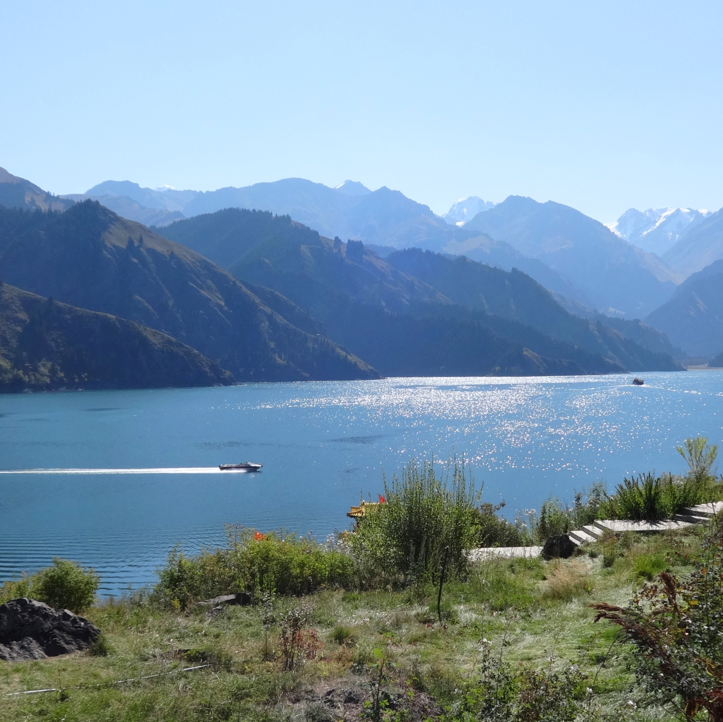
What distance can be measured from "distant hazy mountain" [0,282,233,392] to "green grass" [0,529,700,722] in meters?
174

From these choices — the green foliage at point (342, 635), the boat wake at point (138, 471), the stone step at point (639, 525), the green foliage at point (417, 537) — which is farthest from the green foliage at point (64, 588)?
the boat wake at point (138, 471)

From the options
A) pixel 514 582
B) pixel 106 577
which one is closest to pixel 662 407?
pixel 106 577

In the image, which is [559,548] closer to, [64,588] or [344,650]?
[344,650]

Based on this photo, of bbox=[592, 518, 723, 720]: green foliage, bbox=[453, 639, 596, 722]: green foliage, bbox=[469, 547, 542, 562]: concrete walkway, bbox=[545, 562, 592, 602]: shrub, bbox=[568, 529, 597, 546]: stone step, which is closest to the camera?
bbox=[592, 518, 723, 720]: green foliage

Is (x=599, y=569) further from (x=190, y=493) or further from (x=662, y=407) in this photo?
(x=662, y=407)

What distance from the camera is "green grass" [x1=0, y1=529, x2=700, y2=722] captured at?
6.21 m

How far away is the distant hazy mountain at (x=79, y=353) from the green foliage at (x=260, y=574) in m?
169

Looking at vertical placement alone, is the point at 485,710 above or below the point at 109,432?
above

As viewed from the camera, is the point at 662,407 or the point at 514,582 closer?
the point at 514,582

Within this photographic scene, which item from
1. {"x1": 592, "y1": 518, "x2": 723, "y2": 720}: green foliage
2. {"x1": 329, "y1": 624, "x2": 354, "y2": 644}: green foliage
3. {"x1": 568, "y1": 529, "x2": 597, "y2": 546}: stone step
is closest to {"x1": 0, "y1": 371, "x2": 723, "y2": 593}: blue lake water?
{"x1": 568, "y1": 529, "x2": 597, "y2": 546}: stone step

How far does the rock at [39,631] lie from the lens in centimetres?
791

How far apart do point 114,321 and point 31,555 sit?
178m

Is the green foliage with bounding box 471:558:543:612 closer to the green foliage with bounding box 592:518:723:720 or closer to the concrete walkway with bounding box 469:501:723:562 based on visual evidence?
the concrete walkway with bounding box 469:501:723:562

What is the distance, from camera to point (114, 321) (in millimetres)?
196750
